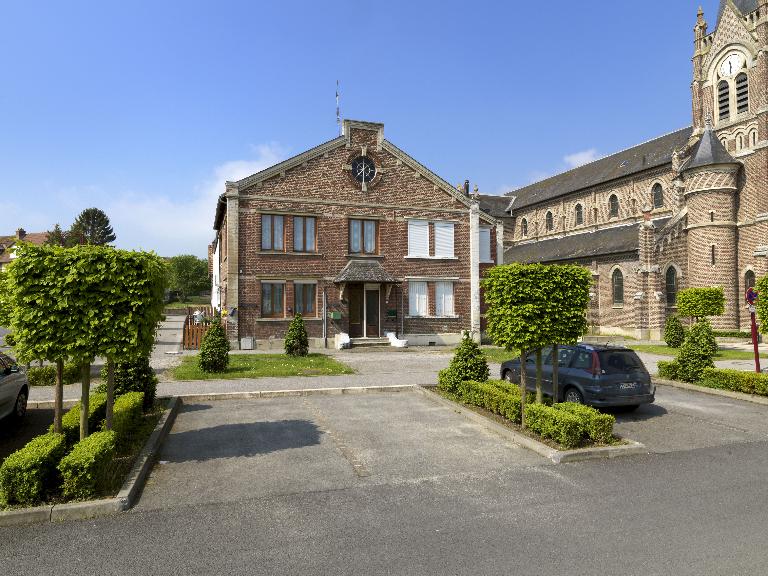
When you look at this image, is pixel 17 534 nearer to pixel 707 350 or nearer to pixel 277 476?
pixel 277 476

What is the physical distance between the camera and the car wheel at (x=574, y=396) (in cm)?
1027

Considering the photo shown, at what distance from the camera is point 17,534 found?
4.97m

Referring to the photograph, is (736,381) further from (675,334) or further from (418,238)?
(418,238)

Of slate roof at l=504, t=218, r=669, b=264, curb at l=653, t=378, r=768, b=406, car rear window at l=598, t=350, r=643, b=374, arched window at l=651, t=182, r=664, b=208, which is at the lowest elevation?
curb at l=653, t=378, r=768, b=406

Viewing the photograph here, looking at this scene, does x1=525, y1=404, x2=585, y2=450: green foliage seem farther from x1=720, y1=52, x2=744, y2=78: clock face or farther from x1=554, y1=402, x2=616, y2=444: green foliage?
x1=720, y1=52, x2=744, y2=78: clock face

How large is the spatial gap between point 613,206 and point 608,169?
13.4 feet

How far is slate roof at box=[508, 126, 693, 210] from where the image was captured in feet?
127

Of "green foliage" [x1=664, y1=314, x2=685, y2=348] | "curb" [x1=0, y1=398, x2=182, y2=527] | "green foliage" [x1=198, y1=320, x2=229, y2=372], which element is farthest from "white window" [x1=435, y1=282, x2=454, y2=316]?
"curb" [x1=0, y1=398, x2=182, y2=527]

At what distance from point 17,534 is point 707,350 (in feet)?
52.6

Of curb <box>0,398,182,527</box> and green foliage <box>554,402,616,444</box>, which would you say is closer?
curb <box>0,398,182,527</box>

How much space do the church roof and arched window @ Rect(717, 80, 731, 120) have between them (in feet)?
10.7

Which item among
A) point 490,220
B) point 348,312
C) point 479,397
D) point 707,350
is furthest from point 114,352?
point 490,220

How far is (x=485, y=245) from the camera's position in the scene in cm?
2877

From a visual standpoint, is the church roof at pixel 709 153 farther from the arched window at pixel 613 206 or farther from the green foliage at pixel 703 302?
the green foliage at pixel 703 302
